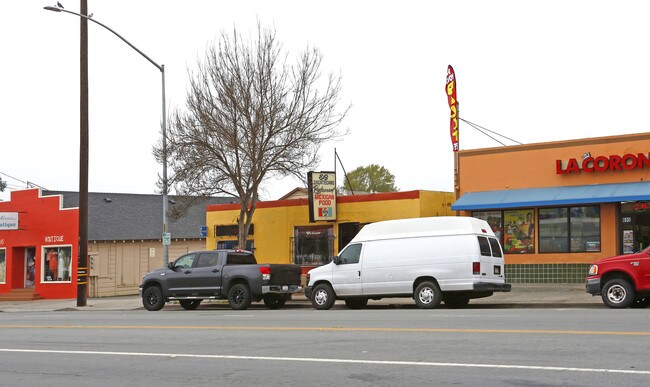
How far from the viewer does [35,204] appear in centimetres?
3966

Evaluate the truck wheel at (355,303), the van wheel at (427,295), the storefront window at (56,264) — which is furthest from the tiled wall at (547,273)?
the storefront window at (56,264)

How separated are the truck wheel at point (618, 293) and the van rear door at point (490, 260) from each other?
117 inches

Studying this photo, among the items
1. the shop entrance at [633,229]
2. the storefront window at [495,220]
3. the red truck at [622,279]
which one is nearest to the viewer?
the red truck at [622,279]

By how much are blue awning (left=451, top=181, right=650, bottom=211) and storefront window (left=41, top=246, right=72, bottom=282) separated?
65.3 feet

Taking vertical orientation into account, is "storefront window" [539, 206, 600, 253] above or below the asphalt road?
above

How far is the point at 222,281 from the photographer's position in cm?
2441

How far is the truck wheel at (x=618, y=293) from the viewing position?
61.2ft

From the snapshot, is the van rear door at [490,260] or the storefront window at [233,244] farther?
the storefront window at [233,244]

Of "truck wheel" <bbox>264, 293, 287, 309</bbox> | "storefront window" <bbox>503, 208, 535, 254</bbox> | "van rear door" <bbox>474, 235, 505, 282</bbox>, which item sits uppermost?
"storefront window" <bbox>503, 208, 535, 254</bbox>

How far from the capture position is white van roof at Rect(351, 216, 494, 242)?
20.8m

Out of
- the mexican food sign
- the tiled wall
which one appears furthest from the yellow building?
the tiled wall

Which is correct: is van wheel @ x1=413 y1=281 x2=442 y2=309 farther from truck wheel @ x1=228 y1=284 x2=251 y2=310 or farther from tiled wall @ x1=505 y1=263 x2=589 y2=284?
tiled wall @ x1=505 y1=263 x2=589 y2=284

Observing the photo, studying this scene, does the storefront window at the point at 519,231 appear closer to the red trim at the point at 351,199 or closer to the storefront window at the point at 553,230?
the storefront window at the point at 553,230

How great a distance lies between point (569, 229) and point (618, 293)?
22.8 ft
